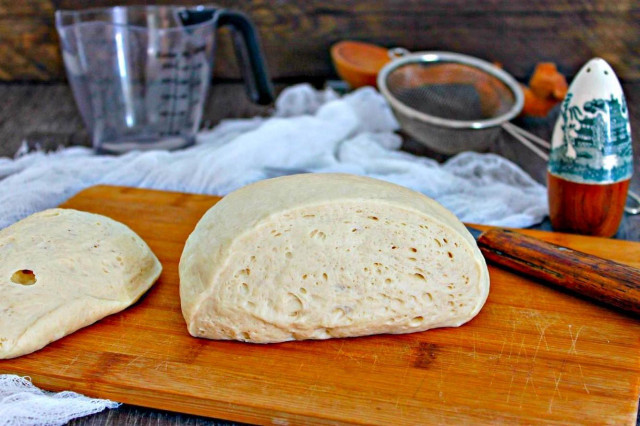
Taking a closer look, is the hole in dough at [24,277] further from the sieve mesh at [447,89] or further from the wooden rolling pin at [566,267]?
the sieve mesh at [447,89]

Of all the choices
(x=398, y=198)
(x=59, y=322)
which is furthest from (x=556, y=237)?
(x=59, y=322)

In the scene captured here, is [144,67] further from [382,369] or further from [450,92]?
[382,369]

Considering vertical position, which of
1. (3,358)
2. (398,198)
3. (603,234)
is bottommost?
(603,234)

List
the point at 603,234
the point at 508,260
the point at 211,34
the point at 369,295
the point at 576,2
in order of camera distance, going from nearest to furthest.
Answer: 1. the point at 369,295
2. the point at 508,260
3. the point at 603,234
4. the point at 211,34
5. the point at 576,2

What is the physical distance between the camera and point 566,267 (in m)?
1.41

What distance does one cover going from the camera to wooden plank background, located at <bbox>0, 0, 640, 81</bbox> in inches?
111

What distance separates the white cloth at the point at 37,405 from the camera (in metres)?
1.08

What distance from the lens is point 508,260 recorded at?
4.89ft

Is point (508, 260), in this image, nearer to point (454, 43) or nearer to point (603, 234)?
point (603, 234)

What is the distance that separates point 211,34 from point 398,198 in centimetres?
122

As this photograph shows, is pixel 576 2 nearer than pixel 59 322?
No

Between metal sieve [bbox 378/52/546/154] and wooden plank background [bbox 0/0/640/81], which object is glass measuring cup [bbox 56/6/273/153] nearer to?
metal sieve [bbox 378/52/546/154]

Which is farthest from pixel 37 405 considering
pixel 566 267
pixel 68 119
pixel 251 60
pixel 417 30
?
pixel 417 30

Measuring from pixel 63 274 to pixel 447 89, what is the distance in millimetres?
1767
